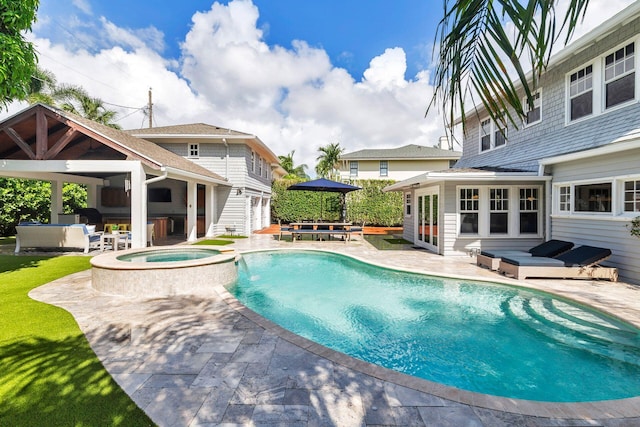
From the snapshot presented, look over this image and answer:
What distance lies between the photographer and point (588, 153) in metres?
7.75

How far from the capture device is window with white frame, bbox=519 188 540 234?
34.6 ft

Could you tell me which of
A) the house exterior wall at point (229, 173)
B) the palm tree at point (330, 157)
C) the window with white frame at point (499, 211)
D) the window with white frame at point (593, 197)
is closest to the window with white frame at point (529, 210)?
the window with white frame at point (499, 211)

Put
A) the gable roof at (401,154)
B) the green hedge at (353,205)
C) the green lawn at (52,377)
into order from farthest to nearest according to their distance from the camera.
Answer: the gable roof at (401,154), the green hedge at (353,205), the green lawn at (52,377)

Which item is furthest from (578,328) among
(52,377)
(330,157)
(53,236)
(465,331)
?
(330,157)

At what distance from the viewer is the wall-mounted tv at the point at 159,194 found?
1706 centimetres

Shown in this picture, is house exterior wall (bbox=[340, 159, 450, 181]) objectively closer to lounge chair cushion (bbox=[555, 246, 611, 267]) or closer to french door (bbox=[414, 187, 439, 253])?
french door (bbox=[414, 187, 439, 253])

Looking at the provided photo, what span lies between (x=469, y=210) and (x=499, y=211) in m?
1.03

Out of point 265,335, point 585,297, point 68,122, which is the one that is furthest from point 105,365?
point 68,122

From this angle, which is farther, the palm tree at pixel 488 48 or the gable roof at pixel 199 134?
the gable roof at pixel 199 134

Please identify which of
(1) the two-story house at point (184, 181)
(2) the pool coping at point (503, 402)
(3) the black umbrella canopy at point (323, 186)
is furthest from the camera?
(3) the black umbrella canopy at point (323, 186)

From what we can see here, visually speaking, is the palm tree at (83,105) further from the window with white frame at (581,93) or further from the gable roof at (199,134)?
the window with white frame at (581,93)

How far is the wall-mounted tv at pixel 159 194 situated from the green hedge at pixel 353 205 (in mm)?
7925

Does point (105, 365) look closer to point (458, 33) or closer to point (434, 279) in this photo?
point (458, 33)

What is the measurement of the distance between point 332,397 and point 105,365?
2.58 m
